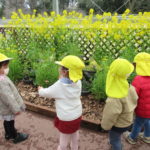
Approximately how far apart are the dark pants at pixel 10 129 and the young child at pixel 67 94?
89cm

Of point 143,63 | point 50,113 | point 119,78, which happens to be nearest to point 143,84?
point 143,63

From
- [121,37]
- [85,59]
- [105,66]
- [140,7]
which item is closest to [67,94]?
[105,66]

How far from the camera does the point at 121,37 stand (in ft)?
13.8

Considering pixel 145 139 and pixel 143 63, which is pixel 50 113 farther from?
pixel 143 63

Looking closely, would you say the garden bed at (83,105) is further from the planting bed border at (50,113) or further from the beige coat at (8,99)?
the beige coat at (8,99)

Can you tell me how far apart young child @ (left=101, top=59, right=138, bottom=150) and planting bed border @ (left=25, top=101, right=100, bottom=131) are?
41.0 inches

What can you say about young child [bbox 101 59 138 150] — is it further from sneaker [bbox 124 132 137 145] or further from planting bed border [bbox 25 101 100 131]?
planting bed border [bbox 25 101 100 131]

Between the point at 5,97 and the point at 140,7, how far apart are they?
1789 centimetres

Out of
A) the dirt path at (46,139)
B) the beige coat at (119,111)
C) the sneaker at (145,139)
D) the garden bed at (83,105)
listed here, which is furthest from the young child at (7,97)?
the sneaker at (145,139)

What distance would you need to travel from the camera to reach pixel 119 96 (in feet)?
6.37

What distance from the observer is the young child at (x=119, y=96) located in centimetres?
190

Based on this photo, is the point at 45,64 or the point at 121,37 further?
the point at 121,37

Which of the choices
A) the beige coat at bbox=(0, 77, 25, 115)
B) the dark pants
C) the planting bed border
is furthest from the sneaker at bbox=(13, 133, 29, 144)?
the planting bed border

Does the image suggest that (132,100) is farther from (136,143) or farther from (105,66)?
(105,66)
